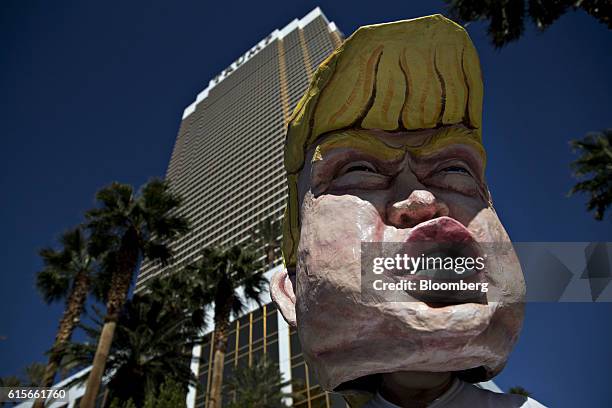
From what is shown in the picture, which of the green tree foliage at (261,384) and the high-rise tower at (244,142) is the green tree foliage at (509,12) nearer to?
the green tree foliage at (261,384)

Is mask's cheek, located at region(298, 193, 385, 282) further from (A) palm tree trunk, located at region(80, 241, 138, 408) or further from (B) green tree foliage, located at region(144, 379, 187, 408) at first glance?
(B) green tree foliage, located at region(144, 379, 187, 408)

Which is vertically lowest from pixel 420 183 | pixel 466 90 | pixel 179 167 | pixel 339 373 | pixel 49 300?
pixel 339 373

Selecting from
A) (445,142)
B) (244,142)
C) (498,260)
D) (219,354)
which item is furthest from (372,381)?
(244,142)

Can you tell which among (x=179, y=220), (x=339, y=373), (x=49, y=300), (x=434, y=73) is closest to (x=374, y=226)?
(x=339, y=373)

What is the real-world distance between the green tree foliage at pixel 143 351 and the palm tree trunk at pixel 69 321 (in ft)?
3.32

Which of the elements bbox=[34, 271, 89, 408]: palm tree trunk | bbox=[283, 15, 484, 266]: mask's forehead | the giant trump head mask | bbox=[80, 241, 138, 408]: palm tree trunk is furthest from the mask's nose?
bbox=[34, 271, 89, 408]: palm tree trunk

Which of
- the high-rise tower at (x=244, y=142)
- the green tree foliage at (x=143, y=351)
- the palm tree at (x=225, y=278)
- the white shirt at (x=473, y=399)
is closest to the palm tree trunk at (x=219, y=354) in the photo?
the palm tree at (x=225, y=278)

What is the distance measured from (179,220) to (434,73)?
31.2ft

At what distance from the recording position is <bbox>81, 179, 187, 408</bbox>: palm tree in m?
9.20

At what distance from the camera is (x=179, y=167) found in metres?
63.7

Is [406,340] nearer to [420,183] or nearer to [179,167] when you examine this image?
[420,183]

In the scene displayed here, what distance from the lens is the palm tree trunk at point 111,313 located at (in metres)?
7.36

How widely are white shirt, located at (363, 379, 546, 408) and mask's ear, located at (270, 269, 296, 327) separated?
1.65 ft

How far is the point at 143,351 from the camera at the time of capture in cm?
1078
